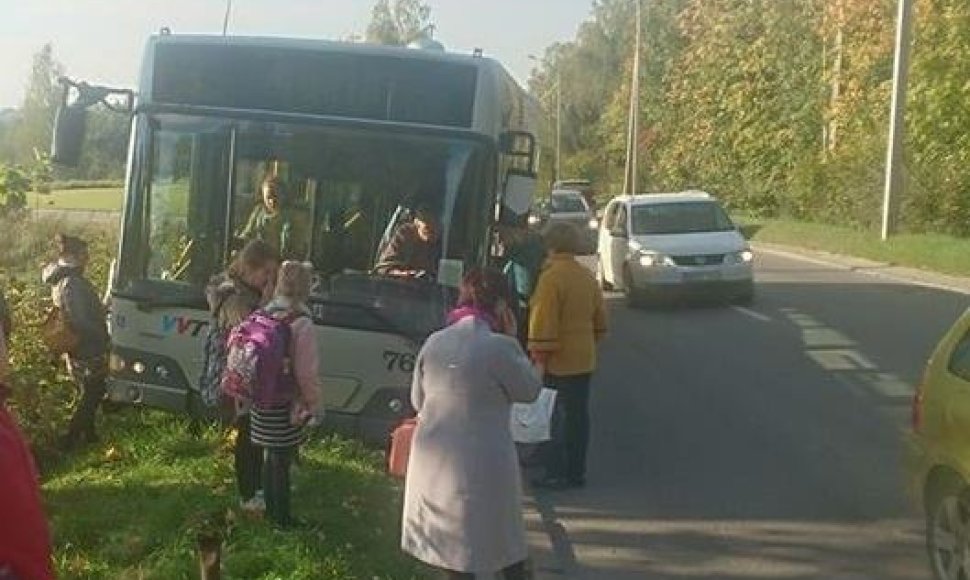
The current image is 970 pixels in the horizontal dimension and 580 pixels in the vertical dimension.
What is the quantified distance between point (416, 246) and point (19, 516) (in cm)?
567

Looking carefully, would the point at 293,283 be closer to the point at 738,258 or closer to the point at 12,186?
the point at 12,186

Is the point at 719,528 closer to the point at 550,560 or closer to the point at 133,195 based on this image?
the point at 550,560

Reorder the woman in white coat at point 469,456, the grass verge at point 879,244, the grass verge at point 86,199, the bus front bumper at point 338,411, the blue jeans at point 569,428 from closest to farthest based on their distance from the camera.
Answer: the woman in white coat at point 469,456 → the blue jeans at point 569,428 → the bus front bumper at point 338,411 → the grass verge at point 879,244 → the grass verge at point 86,199

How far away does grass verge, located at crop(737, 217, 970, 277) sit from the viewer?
2709 cm

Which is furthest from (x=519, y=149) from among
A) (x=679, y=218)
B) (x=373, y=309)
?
(x=679, y=218)

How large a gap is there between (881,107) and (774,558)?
3636 centimetres

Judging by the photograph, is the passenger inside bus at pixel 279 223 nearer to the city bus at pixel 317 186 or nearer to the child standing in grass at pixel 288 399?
the city bus at pixel 317 186

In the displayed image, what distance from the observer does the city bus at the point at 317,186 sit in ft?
27.6

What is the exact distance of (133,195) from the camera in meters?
8.52

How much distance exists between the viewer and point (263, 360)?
645cm

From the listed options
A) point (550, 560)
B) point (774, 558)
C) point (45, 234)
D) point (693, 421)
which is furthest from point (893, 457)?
point (45, 234)

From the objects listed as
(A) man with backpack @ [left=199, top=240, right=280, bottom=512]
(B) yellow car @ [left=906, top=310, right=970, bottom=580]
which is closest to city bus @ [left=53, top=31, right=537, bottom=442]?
(A) man with backpack @ [left=199, top=240, right=280, bottom=512]

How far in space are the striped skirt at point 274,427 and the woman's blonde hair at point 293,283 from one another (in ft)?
1.86

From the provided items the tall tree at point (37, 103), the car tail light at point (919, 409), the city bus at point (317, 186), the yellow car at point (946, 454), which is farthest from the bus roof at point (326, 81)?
the tall tree at point (37, 103)
